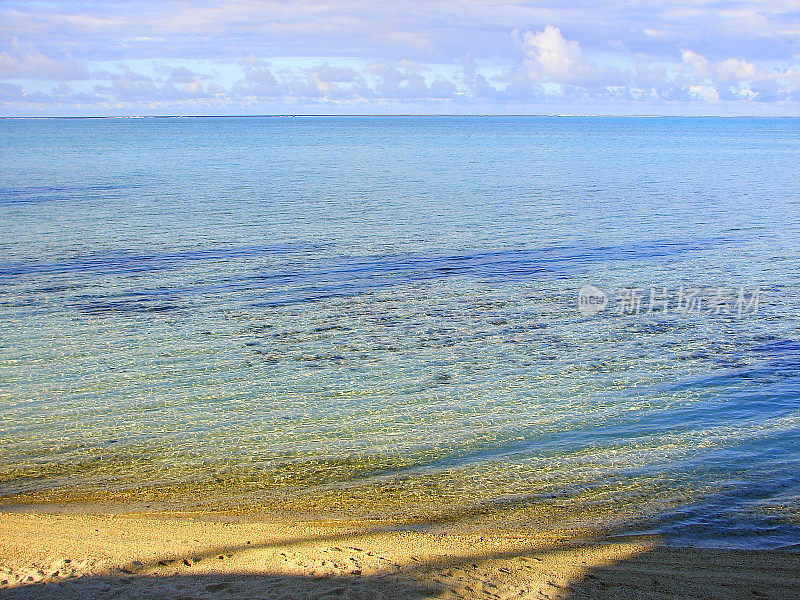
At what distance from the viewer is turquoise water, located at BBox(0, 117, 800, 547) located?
1014 centimetres

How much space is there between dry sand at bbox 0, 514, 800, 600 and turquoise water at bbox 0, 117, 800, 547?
0.84 metres

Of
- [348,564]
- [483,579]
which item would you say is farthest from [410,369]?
[483,579]

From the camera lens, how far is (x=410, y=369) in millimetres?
14836

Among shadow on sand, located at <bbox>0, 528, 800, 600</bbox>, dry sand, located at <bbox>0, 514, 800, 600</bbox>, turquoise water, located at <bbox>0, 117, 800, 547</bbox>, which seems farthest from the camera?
turquoise water, located at <bbox>0, 117, 800, 547</bbox>

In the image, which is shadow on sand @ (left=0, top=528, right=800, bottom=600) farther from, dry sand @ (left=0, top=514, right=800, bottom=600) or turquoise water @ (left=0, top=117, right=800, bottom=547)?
turquoise water @ (left=0, top=117, right=800, bottom=547)

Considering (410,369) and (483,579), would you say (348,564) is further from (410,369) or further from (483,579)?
(410,369)

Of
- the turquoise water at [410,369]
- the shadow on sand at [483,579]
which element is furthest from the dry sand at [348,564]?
the turquoise water at [410,369]

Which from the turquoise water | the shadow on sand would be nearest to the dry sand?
the shadow on sand

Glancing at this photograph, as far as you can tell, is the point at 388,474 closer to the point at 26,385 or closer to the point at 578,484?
the point at 578,484

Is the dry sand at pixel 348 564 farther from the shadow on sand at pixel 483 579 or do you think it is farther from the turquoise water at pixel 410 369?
the turquoise water at pixel 410 369

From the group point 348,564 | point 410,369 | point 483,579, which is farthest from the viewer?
point 410,369

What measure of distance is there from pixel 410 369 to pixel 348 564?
731cm

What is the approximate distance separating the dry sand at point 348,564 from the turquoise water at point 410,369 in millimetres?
840

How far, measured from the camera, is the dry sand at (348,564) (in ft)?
23.4
